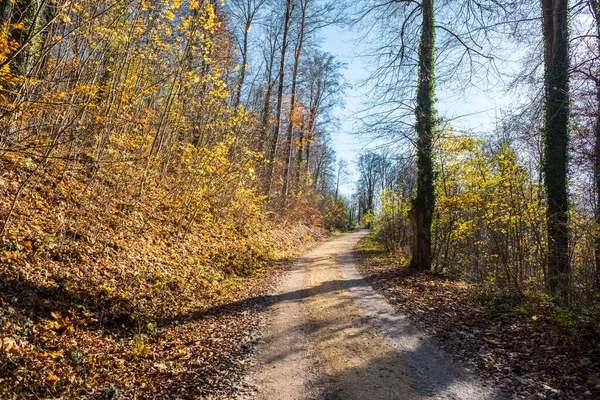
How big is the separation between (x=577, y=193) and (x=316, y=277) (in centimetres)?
737

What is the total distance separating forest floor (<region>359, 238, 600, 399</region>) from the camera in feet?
12.3

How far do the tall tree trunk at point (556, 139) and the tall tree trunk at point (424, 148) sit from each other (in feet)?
9.24

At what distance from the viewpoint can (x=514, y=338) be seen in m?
4.87

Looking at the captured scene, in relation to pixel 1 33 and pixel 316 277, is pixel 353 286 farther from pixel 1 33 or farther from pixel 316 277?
pixel 1 33

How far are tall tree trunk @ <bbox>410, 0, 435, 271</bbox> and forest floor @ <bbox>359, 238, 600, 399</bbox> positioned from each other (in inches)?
95.3

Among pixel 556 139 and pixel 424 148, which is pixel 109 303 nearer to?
pixel 424 148

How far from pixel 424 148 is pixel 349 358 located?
22.8ft

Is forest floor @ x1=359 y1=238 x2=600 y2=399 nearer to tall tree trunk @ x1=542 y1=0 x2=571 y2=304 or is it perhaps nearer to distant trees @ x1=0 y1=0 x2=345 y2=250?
tall tree trunk @ x1=542 y1=0 x2=571 y2=304

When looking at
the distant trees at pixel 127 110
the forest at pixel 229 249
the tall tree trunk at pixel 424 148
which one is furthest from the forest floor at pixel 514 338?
the distant trees at pixel 127 110

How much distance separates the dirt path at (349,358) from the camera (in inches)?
147

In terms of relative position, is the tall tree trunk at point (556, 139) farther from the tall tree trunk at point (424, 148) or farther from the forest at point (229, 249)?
the tall tree trunk at point (424, 148)

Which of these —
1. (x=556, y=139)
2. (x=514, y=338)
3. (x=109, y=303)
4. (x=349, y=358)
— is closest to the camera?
(x=349, y=358)

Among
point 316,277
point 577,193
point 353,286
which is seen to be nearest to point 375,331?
point 353,286

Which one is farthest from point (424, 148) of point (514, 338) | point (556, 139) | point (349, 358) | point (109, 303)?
point (109, 303)
